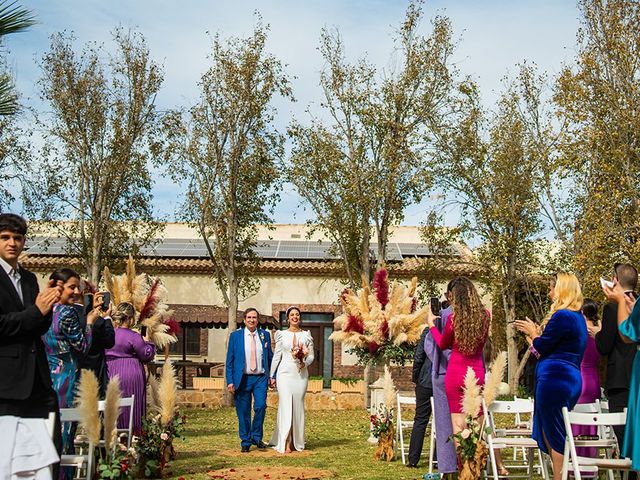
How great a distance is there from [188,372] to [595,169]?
52.1ft

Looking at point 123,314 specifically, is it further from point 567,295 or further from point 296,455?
point 567,295

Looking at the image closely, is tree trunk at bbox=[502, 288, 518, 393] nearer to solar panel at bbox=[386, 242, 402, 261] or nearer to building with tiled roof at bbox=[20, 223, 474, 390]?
building with tiled roof at bbox=[20, 223, 474, 390]

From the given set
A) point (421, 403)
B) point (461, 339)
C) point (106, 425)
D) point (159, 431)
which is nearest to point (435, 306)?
point (461, 339)

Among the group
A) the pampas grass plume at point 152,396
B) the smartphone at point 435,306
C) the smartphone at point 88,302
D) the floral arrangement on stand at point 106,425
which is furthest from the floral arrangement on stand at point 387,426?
the floral arrangement on stand at point 106,425

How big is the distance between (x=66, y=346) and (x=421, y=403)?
501cm

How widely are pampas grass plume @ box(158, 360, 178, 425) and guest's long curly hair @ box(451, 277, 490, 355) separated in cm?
312

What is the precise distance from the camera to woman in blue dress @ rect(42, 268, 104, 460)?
7.56 meters

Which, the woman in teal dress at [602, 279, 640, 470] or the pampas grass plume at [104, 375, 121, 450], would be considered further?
the pampas grass plume at [104, 375, 121, 450]

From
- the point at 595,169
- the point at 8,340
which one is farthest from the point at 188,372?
the point at 8,340

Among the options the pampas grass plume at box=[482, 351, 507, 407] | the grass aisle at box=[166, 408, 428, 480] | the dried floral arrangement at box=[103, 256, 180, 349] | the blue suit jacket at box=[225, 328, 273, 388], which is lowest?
the grass aisle at box=[166, 408, 428, 480]

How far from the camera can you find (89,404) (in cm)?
650

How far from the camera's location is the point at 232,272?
82.9 feet

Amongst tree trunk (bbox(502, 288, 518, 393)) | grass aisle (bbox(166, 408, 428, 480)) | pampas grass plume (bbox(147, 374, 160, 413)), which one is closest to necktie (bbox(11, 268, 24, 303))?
grass aisle (bbox(166, 408, 428, 480))

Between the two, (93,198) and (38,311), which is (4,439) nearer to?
(38,311)
